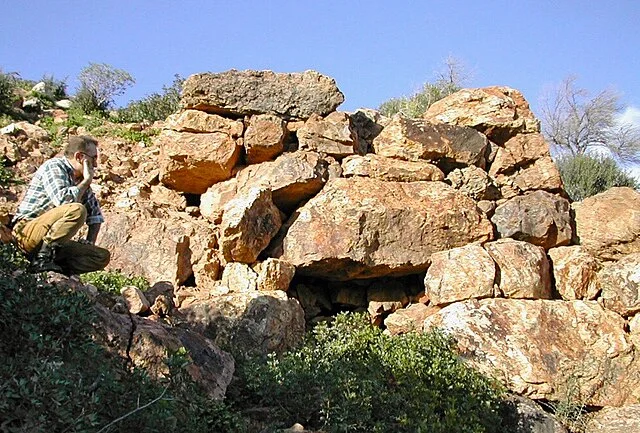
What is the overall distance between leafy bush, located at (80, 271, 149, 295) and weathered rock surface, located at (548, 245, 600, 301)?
5594 mm

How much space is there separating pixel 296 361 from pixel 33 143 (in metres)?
6.80

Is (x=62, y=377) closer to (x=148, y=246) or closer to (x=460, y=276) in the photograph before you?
(x=148, y=246)

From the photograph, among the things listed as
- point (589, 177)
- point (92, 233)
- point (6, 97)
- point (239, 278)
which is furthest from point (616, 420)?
point (6, 97)

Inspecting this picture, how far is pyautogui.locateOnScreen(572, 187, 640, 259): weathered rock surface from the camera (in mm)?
9438

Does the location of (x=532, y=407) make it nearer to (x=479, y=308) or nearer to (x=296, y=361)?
(x=479, y=308)

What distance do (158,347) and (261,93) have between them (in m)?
5.93

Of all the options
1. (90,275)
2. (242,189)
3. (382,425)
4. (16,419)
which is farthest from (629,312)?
(16,419)

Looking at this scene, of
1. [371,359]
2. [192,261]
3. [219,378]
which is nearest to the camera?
[219,378]

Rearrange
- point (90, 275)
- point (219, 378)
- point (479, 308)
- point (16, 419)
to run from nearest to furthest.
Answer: point (16, 419), point (219, 378), point (90, 275), point (479, 308)

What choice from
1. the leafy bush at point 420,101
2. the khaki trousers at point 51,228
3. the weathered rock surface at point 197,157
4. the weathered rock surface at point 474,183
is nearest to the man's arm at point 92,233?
the khaki trousers at point 51,228

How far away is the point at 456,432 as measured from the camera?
6.21 metres

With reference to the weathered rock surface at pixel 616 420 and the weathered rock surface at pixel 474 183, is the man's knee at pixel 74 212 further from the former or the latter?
the weathered rock surface at pixel 474 183

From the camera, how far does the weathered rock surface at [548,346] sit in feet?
25.3

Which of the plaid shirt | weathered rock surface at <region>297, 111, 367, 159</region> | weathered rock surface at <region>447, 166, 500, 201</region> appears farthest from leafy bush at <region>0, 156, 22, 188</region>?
weathered rock surface at <region>447, 166, 500, 201</region>
